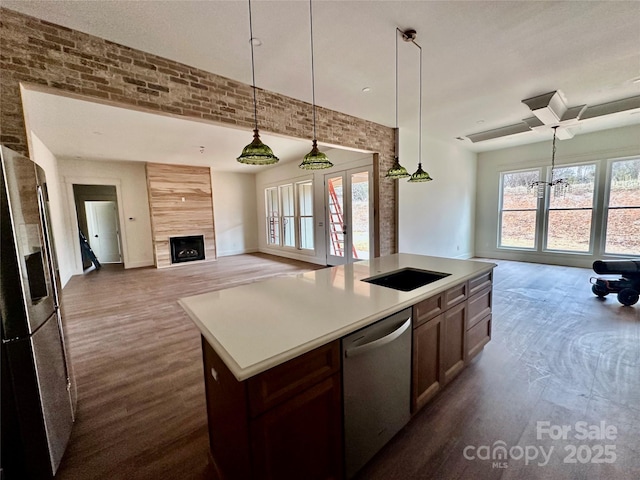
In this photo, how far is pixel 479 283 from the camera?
2.28 m

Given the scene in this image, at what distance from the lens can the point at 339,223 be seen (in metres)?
6.63

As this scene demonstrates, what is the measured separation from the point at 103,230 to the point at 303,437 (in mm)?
10044

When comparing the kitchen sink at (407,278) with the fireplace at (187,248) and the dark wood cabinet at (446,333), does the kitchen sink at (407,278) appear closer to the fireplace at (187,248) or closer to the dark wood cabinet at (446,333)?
the dark wood cabinet at (446,333)

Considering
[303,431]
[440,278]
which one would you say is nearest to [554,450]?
[440,278]

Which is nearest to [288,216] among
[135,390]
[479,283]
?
[135,390]

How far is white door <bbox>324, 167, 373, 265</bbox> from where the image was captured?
5852 mm

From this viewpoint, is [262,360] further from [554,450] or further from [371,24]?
[371,24]

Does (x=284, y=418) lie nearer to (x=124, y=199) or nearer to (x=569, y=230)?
(x=569, y=230)

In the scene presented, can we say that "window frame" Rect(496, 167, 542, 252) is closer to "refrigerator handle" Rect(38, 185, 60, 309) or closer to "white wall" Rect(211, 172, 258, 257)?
"white wall" Rect(211, 172, 258, 257)

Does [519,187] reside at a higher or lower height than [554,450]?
higher

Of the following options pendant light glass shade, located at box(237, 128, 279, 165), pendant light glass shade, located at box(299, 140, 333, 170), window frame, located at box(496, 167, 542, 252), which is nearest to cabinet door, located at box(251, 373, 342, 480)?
pendant light glass shade, located at box(237, 128, 279, 165)

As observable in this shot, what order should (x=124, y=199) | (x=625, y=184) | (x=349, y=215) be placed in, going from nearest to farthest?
(x=625, y=184), (x=349, y=215), (x=124, y=199)

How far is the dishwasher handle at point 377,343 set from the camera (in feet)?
4.08

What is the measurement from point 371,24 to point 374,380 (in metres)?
2.81
